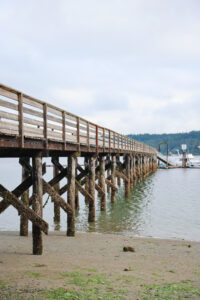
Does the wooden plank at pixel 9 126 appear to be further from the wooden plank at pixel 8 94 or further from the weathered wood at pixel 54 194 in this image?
the weathered wood at pixel 54 194

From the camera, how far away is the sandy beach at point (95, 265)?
6129 mm

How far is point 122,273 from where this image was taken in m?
7.25

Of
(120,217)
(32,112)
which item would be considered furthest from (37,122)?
(120,217)

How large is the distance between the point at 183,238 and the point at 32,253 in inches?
248

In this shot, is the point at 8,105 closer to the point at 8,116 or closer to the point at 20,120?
the point at 8,116

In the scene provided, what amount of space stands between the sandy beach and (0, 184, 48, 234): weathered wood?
0.83 metres

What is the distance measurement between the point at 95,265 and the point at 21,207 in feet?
7.29

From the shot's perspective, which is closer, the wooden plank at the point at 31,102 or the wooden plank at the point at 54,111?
the wooden plank at the point at 31,102

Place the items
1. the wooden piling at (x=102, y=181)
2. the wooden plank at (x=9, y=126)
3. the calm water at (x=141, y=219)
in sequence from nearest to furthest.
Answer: the wooden plank at (x=9, y=126) → the calm water at (x=141, y=219) → the wooden piling at (x=102, y=181)

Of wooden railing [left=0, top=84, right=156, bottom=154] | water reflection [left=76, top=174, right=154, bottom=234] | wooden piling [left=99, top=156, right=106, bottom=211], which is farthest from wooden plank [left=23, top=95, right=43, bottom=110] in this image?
wooden piling [left=99, top=156, right=106, bottom=211]

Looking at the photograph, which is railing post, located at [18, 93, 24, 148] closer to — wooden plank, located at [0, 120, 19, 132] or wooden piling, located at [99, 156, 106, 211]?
wooden plank, located at [0, 120, 19, 132]

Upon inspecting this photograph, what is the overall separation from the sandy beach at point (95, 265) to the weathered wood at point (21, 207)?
2.74 feet

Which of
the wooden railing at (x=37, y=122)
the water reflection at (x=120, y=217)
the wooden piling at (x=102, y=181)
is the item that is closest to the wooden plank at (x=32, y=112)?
the wooden railing at (x=37, y=122)

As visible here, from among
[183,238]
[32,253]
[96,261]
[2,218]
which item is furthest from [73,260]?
[2,218]
